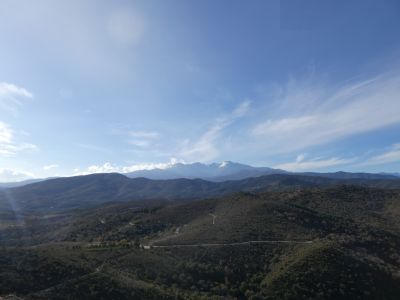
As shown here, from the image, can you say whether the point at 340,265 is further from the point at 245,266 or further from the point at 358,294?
the point at 245,266

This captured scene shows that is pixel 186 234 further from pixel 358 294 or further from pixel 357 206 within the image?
pixel 357 206

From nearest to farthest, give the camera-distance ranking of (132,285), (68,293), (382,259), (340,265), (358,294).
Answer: (68,293) → (132,285) → (358,294) → (340,265) → (382,259)

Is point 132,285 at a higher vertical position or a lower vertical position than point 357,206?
lower

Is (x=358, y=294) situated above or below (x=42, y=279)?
below

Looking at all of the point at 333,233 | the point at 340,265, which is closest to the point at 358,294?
the point at 340,265

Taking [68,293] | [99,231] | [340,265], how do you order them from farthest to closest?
[99,231] < [340,265] < [68,293]

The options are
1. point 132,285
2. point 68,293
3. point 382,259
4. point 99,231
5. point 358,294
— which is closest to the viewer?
point 68,293

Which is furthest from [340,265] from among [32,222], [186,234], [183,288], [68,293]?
[32,222]

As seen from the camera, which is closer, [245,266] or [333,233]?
[245,266]

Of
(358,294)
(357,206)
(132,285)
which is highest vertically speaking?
(357,206)
